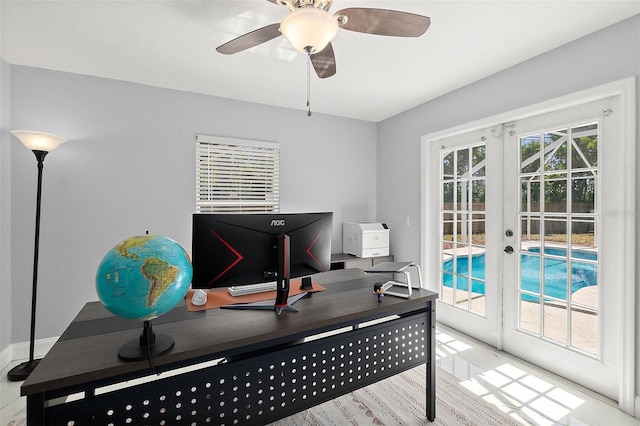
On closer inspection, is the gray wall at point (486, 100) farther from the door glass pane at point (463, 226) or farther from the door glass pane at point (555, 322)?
the door glass pane at point (555, 322)

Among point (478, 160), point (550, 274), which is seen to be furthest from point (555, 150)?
point (550, 274)

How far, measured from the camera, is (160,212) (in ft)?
10.1

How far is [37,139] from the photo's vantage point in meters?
2.28

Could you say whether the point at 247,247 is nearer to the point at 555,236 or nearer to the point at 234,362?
the point at 234,362

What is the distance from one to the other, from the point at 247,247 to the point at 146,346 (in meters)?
0.58

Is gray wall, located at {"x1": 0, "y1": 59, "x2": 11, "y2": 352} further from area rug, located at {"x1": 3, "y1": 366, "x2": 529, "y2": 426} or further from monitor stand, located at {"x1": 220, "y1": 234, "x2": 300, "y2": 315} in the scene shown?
monitor stand, located at {"x1": 220, "y1": 234, "x2": 300, "y2": 315}

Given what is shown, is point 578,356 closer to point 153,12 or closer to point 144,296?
point 144,296

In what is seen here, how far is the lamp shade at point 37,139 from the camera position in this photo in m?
2.22

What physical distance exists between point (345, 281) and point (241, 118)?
234 cm

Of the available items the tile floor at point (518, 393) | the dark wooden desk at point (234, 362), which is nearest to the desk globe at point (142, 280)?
the dark wooden desk at point (234, 362)

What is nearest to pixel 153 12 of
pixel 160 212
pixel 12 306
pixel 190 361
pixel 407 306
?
pixel 160 212

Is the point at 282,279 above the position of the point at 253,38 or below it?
below

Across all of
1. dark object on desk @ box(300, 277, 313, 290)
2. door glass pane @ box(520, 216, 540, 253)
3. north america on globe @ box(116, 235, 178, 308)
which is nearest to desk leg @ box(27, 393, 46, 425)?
north america on globe @ box(116, 235, 178, 308)

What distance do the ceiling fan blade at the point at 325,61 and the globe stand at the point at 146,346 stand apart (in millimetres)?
1704
